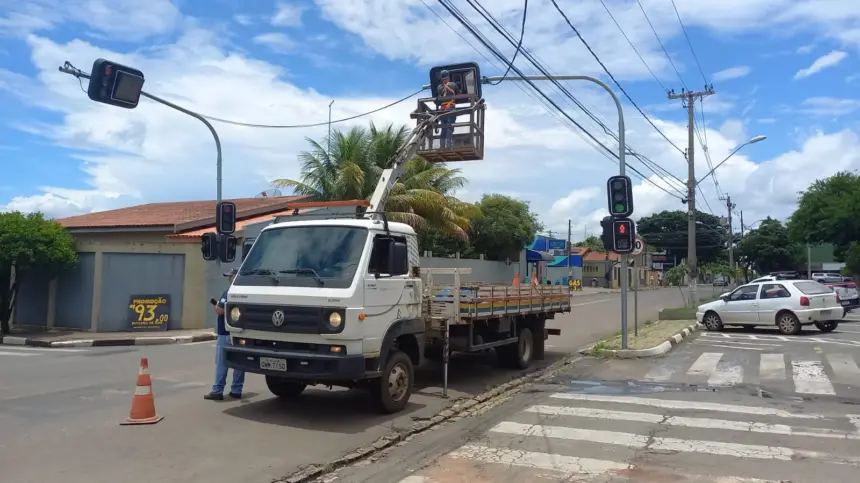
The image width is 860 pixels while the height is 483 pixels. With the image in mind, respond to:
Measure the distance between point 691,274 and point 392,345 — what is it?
78.5 ft

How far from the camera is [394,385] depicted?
8539 mm

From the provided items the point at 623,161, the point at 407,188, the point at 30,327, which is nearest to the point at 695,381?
the point at 623,161

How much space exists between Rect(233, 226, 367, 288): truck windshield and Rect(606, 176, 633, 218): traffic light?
8.00 m

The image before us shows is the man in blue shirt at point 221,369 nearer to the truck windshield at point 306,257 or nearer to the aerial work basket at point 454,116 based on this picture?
the truck windshield at point 306,257

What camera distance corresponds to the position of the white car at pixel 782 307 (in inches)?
745

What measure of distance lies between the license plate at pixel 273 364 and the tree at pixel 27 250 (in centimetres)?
1343

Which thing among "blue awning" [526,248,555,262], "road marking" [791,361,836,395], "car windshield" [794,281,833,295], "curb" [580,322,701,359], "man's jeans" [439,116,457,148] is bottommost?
"road marking" [791,361,836,395]

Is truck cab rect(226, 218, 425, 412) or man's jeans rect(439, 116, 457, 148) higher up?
man's jeans rect(439, 116, 457, 148)

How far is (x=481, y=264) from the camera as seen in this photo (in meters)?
37.5

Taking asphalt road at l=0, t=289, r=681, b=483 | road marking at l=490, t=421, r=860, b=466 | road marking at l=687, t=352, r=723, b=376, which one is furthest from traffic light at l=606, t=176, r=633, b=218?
road marking at l=490, t=421, r=860, b=466

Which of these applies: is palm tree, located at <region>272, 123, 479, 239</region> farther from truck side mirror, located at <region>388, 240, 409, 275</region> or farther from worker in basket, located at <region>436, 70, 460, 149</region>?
truck side mirror, located at <region>388, 240, 409, 275</region>

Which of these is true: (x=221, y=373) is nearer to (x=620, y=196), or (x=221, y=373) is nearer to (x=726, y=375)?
(x=726, y=375)

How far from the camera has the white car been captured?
18.9 metres

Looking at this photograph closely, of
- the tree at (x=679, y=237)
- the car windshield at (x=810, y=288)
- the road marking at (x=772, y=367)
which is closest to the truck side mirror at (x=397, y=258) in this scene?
the road marking at (x=772, y=367)
